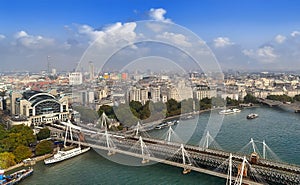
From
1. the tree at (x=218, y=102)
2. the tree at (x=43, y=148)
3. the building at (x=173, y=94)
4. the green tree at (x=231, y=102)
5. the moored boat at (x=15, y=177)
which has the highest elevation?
the building at (x=173, y=94)

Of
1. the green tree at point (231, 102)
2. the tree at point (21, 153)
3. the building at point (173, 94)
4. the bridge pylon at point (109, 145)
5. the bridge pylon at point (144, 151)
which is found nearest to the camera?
the bridge pylon at point (144, 151)

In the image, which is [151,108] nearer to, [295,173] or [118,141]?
[118,141]

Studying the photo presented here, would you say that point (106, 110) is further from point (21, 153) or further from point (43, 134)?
point (21, 153)

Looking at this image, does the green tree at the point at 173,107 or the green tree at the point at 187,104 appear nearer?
the green tree at the point at 187,104

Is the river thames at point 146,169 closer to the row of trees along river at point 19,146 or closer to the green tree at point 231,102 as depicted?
the row of trees along river at point 19,146

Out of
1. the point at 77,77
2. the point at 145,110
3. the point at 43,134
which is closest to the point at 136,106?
the point at 145,110

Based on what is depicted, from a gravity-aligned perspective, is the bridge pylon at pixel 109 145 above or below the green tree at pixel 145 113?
below

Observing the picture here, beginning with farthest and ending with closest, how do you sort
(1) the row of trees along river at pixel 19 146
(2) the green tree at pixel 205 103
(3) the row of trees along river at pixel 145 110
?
(2) the green tree at pixel 205 103 < (3) the row of trees along river at pixel 145 110 < (1) the row of trees along river at pixel 19 146

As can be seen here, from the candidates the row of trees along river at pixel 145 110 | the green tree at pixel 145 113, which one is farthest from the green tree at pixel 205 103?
the green tree at pixel 145 113

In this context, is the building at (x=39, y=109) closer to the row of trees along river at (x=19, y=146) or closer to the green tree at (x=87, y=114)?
the green tree at (x=87, y=114)
